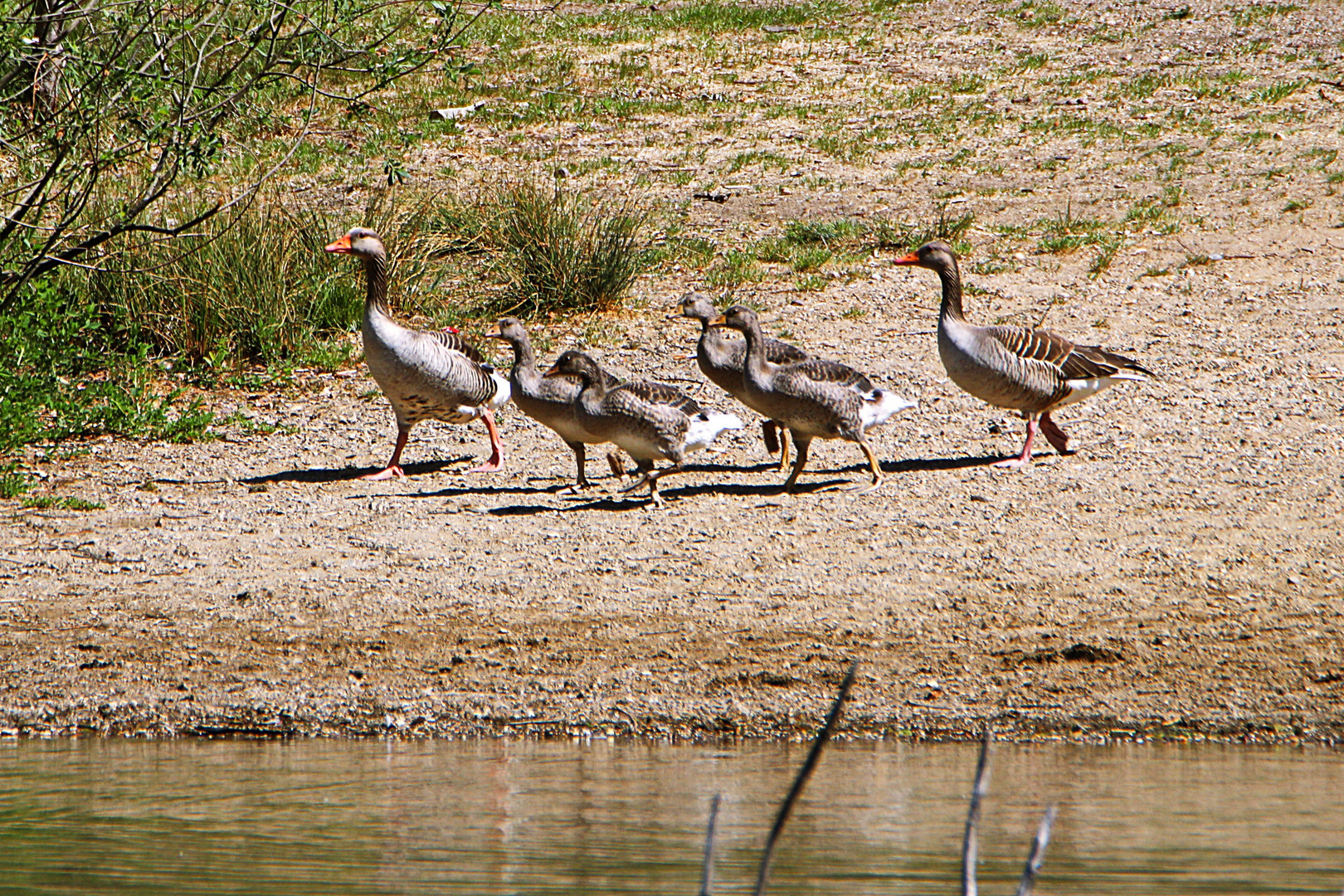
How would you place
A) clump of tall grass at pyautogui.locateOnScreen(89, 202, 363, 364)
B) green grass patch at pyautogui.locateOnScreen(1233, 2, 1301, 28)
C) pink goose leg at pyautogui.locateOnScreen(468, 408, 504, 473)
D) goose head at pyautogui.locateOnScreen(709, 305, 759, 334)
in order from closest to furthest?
1. goose head at pyautogui.locateOnScreen(709, 305, 759, 334)
2. pink goose leg at pyautogui.locateOnScreen(468, 408, 504, 473)
3. clump of tall grass at pyautogui.locateOnScreen(89, 202, 363, 364)
4. green grass patch at pyautogui.locateOnScreen(1233, 2, 1301, 28)

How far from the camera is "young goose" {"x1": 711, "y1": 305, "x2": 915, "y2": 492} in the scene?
33.1 ft

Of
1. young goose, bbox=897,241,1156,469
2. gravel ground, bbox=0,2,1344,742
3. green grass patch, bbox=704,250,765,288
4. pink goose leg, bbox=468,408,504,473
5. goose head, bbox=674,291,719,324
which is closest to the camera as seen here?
gravel ground, bbox=0,2,1344,742

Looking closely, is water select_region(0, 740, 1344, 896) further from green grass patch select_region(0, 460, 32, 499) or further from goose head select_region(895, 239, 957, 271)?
goose head select_region(895, 239, 957, 271)

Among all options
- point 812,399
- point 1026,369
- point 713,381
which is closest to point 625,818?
point 812,399

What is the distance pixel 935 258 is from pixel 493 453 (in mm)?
3562

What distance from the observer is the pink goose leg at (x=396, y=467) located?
36.9 feet

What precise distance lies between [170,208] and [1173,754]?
461 inches

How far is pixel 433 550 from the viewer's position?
9250 millimetres

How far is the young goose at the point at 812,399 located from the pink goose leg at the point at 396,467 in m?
2.70

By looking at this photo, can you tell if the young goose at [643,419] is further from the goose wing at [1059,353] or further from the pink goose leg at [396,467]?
the goose wing at [1059,353]

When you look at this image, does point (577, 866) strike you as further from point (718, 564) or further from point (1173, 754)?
point (718, 564)

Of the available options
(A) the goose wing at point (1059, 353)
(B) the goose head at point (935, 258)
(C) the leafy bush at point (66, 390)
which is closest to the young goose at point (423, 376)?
(C) the leafy bush at point (66, 390)

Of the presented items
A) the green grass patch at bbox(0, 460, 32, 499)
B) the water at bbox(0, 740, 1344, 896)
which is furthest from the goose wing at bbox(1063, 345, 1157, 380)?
the green grass patch at bbox(0, 460, 32, 499)

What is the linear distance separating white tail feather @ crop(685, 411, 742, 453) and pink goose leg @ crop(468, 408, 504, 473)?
1.77 meters
